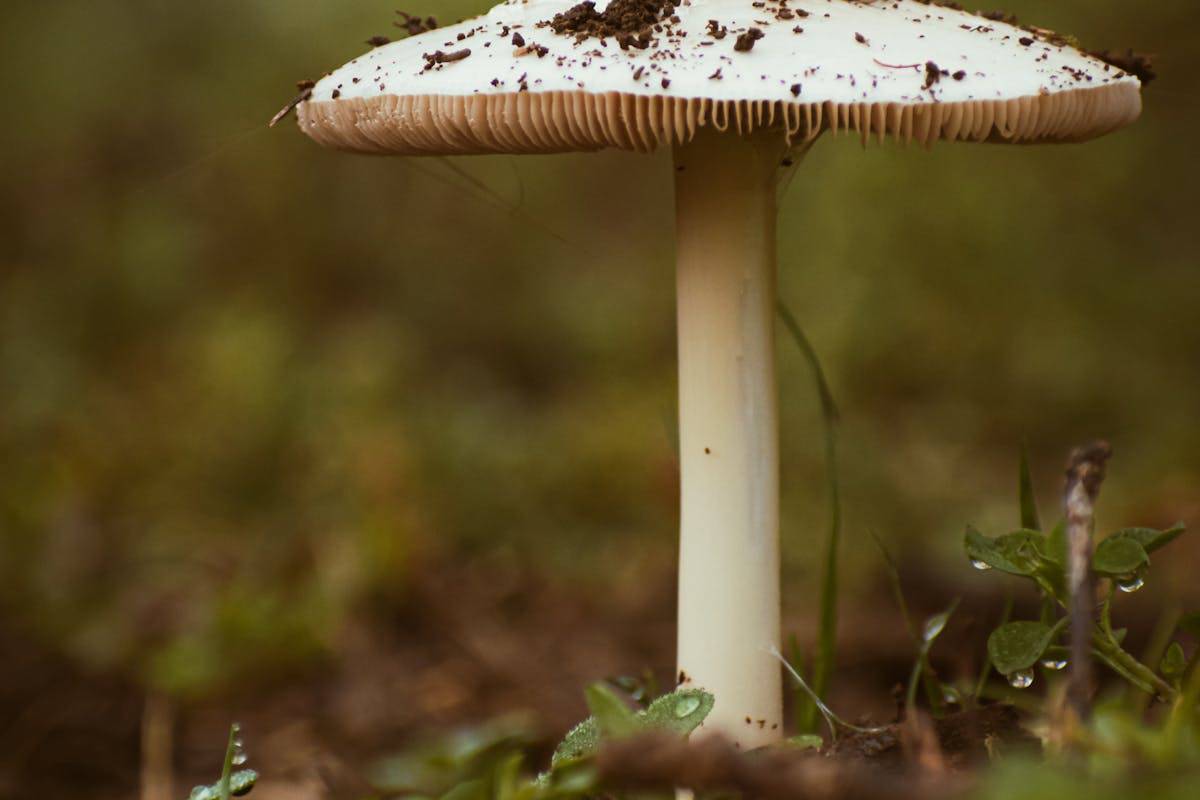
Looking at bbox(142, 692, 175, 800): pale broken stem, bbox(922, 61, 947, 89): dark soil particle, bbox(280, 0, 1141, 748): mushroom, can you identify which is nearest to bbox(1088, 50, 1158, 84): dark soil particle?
bbox(280, 0, 1141, 748): mushroom

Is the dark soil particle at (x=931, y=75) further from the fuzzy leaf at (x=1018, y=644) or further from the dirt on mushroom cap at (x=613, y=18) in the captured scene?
the fuzzy leaf at (x=1018, y=644)

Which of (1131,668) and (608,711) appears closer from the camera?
(608,711)

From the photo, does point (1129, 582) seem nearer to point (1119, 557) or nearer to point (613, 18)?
point (1119, 557)

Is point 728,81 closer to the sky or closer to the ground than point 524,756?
closer to the sky

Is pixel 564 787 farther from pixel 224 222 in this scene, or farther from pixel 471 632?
pixel 224 222

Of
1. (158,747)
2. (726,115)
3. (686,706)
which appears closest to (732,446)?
(686,706)

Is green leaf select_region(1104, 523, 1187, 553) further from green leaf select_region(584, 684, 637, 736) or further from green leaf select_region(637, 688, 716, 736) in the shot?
green leaf select_region(584, 684, 637, 736)
